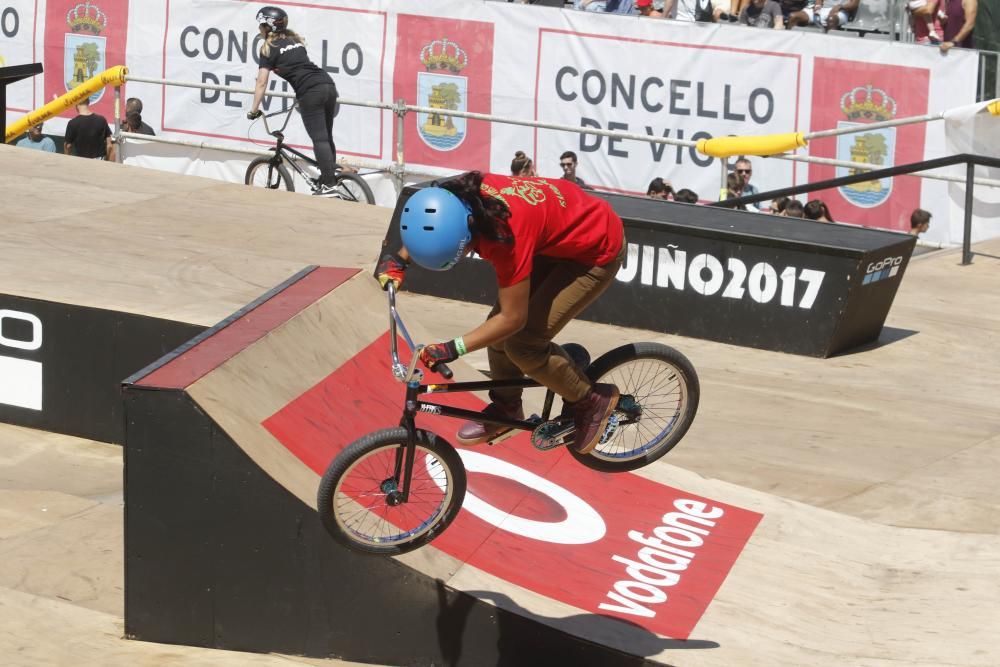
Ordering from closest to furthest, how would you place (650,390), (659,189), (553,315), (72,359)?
1. (553,315)
2. (650,390)
3. (72,359)
4. (659,189)

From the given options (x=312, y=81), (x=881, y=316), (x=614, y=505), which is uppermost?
(x=312, y=81)

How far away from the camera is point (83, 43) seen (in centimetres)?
1902

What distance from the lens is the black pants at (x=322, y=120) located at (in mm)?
14562

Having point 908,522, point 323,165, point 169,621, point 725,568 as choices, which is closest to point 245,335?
point 169,621

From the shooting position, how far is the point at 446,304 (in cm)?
1217

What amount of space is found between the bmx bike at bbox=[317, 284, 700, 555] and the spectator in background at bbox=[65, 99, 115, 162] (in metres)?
12.2

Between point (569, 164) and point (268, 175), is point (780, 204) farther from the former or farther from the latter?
point (268, 175)

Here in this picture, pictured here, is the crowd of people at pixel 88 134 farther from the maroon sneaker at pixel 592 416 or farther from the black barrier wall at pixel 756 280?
the maroon sneaker at pixel 592 416

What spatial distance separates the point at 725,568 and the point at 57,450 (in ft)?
16.4

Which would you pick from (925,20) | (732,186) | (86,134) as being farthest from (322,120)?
(925,20)

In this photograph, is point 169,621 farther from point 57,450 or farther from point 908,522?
point 908,522

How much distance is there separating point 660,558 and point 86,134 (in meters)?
12.4

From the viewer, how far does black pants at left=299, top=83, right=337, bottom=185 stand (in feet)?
47.8

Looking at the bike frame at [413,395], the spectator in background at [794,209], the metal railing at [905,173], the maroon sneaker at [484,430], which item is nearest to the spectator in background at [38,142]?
the metal railing at [905,173]
